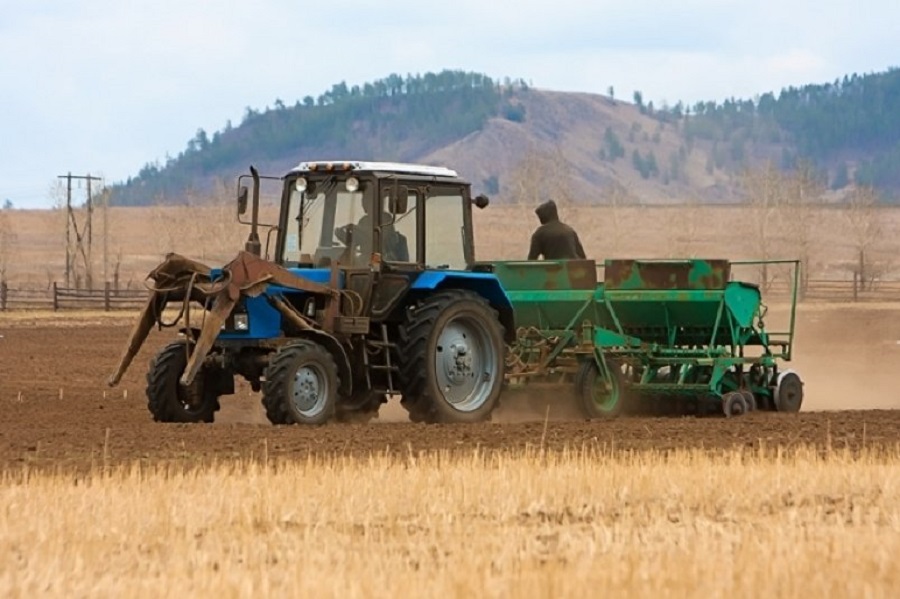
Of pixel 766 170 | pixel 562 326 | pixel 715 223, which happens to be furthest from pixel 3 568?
pixel 715 223

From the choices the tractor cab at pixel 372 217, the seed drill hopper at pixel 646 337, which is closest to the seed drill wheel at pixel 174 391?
the tractor cab at pixel 372 217

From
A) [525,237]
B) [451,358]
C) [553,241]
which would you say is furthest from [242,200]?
[525,237]

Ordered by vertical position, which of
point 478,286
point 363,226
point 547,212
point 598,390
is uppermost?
point 547,212

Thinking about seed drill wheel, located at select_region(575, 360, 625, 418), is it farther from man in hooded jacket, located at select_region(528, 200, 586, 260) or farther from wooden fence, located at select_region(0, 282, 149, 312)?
wooden fence, located at select_region(0, 282, 149, 312)

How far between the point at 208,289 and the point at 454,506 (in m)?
5.49

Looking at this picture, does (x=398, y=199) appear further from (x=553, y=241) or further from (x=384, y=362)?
(x=553, y=241)

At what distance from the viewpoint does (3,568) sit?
27.7ft

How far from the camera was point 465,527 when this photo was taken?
991 centimetres

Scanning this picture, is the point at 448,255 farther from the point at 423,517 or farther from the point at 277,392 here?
the point at 423,517

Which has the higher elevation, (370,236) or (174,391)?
(370,236)

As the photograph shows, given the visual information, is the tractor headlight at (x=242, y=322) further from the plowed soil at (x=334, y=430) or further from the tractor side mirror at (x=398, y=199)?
the tractor side mirror at (x=398, y=199)

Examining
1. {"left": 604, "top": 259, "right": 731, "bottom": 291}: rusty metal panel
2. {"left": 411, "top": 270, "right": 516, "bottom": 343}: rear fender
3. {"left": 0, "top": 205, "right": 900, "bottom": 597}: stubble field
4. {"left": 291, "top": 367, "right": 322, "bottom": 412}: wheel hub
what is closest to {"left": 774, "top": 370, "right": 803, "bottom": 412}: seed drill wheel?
{"left": 0, "top": 205, "right": 900, "bottom": 597}: stubble field

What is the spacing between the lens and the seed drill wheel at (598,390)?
1794cm

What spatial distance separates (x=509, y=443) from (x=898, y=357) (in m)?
15.9
